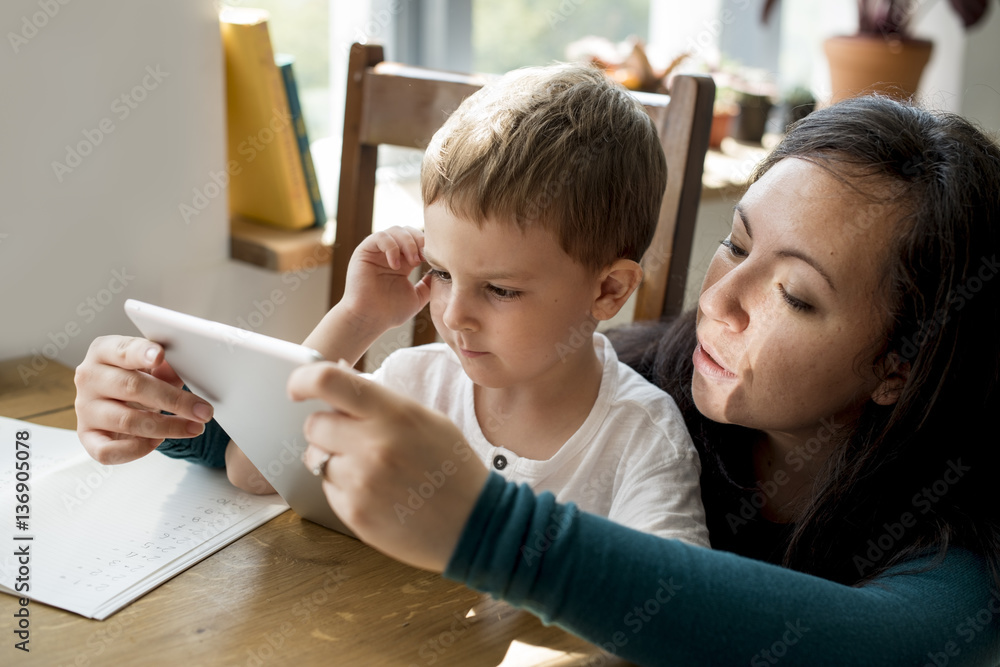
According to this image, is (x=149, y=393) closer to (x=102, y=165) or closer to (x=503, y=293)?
(x=503, y=293)

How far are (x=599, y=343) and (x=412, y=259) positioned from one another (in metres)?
0.23

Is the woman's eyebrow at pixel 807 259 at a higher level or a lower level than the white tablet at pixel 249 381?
higher

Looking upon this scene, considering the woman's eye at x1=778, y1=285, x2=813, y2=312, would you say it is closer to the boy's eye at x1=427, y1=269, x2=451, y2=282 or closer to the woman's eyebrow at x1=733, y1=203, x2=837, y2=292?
the woman's eyebrow at x1=733, y1=203, x2=837, y2=292

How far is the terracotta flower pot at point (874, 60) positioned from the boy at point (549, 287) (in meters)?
1.81

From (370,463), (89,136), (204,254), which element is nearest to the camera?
(370,463)

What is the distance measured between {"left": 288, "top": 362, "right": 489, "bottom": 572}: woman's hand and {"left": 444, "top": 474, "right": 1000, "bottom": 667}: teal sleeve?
16 mm

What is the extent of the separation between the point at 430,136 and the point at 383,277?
0.32 m

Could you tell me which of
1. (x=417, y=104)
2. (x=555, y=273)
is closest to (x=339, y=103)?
(x=417, y=104)

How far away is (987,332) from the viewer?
2.59ft

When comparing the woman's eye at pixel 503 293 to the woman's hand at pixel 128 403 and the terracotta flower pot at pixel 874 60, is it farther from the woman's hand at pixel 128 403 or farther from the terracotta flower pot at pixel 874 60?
the terracotta flower pot at pixel 874 60

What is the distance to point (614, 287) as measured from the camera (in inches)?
36.6

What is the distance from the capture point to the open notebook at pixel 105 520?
74 centimetres

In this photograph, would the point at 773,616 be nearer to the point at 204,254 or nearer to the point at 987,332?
the point at 987,332

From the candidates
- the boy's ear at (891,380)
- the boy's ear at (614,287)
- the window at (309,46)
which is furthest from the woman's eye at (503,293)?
the window at (309,46)
